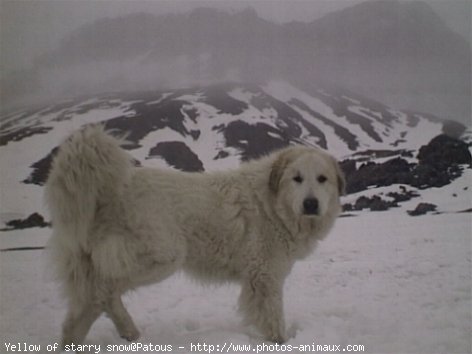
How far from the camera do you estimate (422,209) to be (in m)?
2.71

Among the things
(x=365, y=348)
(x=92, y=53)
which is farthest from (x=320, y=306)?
(x=92, y=53)

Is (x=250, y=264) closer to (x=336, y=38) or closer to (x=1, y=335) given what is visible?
(x=1, y=335)

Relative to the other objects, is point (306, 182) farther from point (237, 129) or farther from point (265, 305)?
point (237, 129)

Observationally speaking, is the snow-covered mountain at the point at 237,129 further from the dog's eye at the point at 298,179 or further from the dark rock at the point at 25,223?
the dog's eye at the point at 298,179

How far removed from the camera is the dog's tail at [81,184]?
6.26 feet

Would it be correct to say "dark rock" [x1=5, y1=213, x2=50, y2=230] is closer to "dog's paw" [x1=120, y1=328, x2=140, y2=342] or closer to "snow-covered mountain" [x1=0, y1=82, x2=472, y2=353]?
"snow-covered mountain" [x1=0, y1=82, x2=472, y2=353]

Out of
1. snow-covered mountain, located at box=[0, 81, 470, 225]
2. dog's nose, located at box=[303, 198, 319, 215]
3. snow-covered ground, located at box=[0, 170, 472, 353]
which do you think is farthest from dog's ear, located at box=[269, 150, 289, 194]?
snow-covered ground, located at box=[0, 170, 472, 353]

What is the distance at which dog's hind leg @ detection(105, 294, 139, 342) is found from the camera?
77.9 inches

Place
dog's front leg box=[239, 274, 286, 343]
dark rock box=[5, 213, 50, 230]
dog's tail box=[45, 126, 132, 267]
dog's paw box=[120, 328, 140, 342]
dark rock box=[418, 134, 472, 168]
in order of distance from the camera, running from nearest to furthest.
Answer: dog's tail box=[45, 126, 132, 267] < dog's paw box=[120, 328, 140, 342] < dog's front leg box=[239, 274, 286, 343] < dark rock box=[5, 213, 50, 230] < dark rock box=[418, 134, 472, 168]

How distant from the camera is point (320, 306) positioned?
97.8 inches

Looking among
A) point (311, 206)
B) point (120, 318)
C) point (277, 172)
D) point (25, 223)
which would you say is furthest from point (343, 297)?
point (25, 223)

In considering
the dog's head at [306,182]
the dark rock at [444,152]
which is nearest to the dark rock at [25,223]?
the dog's head at [306,182]

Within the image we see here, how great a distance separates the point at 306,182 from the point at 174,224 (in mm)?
722

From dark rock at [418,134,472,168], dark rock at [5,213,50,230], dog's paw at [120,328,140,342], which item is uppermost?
dark rock at [418,134,472,168]
